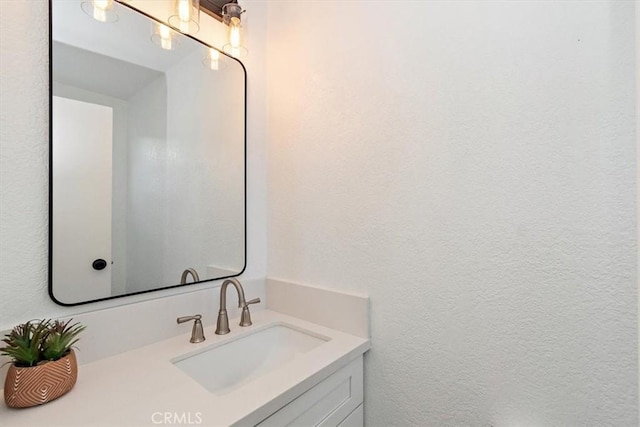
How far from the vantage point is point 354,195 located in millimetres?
1121

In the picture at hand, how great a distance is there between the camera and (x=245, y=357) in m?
1.11

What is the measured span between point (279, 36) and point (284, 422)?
1531mm

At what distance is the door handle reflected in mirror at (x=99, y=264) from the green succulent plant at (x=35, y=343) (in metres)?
0.19

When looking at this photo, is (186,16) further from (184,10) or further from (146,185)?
(146,185)

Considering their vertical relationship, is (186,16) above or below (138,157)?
above

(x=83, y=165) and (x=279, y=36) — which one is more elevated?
(x=279, y=36)

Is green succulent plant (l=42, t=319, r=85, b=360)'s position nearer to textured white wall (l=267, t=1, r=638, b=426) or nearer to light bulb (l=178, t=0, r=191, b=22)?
textured white wall (l=267, t=1, r=638, b=426)

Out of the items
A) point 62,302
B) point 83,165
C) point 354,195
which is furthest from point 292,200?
point 62,302

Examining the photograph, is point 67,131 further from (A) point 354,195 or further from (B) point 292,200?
(A) point 354,195

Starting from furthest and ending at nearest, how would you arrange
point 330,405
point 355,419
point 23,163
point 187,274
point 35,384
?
point 187,274
point 355,419
point 330,405
point 23,163
point 35,384

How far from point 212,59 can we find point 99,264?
0.90 m

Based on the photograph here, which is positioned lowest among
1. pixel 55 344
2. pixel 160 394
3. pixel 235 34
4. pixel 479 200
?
pixel 160 394

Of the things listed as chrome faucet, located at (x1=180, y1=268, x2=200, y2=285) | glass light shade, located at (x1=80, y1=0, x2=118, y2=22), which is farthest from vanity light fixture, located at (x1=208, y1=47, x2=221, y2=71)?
chrome faucet, located at (x1=180, y1=268, x2=200, y2=285)

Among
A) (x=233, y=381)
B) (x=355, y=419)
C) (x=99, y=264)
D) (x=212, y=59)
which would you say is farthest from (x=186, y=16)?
(x=355, y=419)
